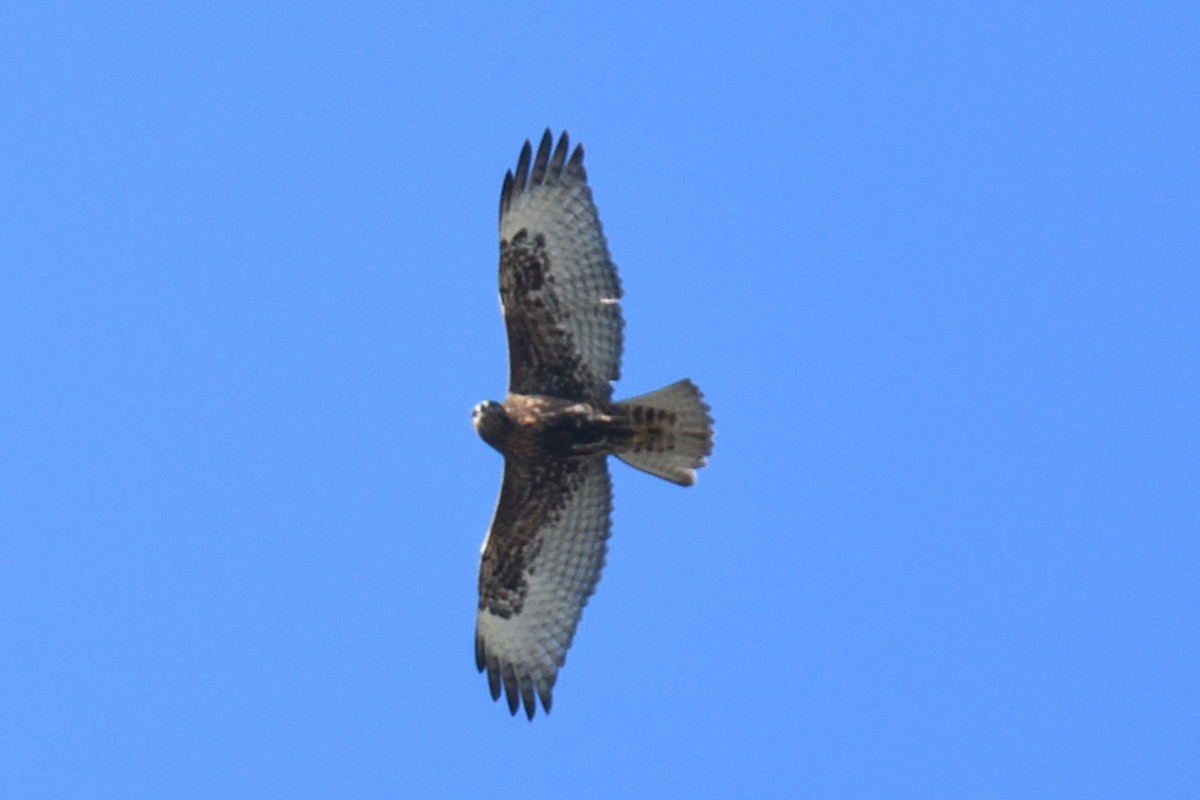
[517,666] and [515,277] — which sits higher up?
[515,277]

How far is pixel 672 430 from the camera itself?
13758mm

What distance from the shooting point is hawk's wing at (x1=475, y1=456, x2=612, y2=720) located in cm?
1430

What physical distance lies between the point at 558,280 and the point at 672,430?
111cm

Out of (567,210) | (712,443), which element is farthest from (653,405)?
(567,210)

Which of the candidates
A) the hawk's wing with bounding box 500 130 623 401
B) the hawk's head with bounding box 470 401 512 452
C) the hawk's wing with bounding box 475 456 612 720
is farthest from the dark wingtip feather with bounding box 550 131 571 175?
the hawk's wing with bounding box 475 456 612 720

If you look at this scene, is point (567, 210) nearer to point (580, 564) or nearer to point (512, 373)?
point (512, 373)

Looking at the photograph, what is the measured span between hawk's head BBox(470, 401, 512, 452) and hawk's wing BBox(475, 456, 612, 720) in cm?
58

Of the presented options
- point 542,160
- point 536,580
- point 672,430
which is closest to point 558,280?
point 542,160

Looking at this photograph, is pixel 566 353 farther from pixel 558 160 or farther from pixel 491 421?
pixel 558 160

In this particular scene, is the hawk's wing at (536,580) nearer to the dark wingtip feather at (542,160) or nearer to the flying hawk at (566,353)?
the flying hawk at (566,353)

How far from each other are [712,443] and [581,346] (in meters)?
0.96

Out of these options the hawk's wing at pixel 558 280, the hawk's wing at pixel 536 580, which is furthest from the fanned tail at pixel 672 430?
the hawk's wing at pixel 536 580

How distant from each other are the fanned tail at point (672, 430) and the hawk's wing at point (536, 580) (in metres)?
0.54

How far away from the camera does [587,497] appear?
14305 mm
